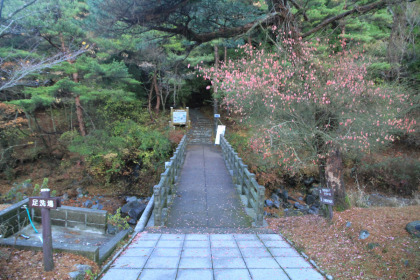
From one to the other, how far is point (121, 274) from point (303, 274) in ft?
7.84

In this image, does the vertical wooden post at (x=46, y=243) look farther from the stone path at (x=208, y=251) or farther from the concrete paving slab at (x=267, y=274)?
the concrete paving slab at (x=267, y=274)

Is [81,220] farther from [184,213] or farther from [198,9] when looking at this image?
[198,9]

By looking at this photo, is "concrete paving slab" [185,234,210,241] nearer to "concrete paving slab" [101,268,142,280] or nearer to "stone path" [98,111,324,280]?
"stone path" [98,111,324,280]

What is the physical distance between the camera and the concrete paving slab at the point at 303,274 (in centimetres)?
326

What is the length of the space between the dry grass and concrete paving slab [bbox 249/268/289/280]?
2.07 feet

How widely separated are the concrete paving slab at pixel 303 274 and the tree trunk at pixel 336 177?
309 cm

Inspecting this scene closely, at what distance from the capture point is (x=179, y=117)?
19750 millimetres

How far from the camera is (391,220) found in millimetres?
4805

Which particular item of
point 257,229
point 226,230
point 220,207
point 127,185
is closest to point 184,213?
point 220,207

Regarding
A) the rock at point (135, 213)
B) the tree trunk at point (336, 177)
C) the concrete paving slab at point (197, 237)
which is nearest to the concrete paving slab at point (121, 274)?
the concrete paving slab at point (197, 237)

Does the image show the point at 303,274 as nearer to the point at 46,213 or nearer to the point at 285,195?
the point at 46,213

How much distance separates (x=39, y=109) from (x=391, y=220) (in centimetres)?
2572

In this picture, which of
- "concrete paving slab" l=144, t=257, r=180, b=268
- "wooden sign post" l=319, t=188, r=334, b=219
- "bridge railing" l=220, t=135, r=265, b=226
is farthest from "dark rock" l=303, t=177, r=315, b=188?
"concrete paving slab" l=144, t=257, r=180, b=268

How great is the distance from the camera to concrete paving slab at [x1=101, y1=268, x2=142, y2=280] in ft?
10.7
